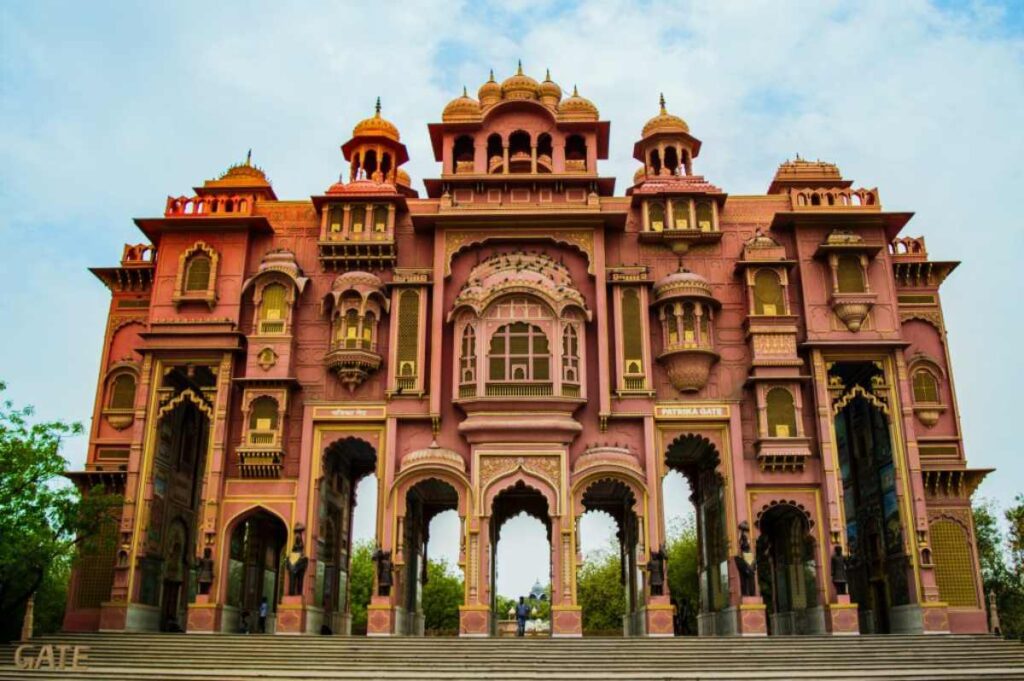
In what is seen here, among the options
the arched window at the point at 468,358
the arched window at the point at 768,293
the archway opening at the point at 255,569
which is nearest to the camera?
the arched window at the point at 468,358

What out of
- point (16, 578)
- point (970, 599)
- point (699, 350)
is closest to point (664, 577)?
point (699, 350)

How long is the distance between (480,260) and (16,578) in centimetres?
1588

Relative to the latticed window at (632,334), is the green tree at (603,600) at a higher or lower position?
lower

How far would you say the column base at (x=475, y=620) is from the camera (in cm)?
2292

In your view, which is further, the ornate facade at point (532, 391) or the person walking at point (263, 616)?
the person walking at point (263, 616)

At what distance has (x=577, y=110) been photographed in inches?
1156

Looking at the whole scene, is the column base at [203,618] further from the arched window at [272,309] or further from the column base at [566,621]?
the column base at [566,621]

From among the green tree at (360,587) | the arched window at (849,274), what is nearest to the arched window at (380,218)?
the arched window at (849,274)

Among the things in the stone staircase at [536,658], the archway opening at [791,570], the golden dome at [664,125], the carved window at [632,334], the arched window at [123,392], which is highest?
the golden dome at [664,125]

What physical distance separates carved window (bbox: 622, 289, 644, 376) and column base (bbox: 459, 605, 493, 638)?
771 centimetres

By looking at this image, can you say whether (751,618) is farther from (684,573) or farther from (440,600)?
(440,600)

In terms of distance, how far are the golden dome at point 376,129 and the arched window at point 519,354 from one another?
371 inches

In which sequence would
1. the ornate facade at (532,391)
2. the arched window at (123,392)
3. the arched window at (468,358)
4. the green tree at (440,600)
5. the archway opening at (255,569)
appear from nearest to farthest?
the ornate facade at (532,391), the arched window at (468,358), the arched window at (123,392), the archway opening at (255,569), the green tree at (440,600)

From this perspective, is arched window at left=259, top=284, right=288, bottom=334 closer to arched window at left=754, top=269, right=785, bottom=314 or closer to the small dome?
the small dome
